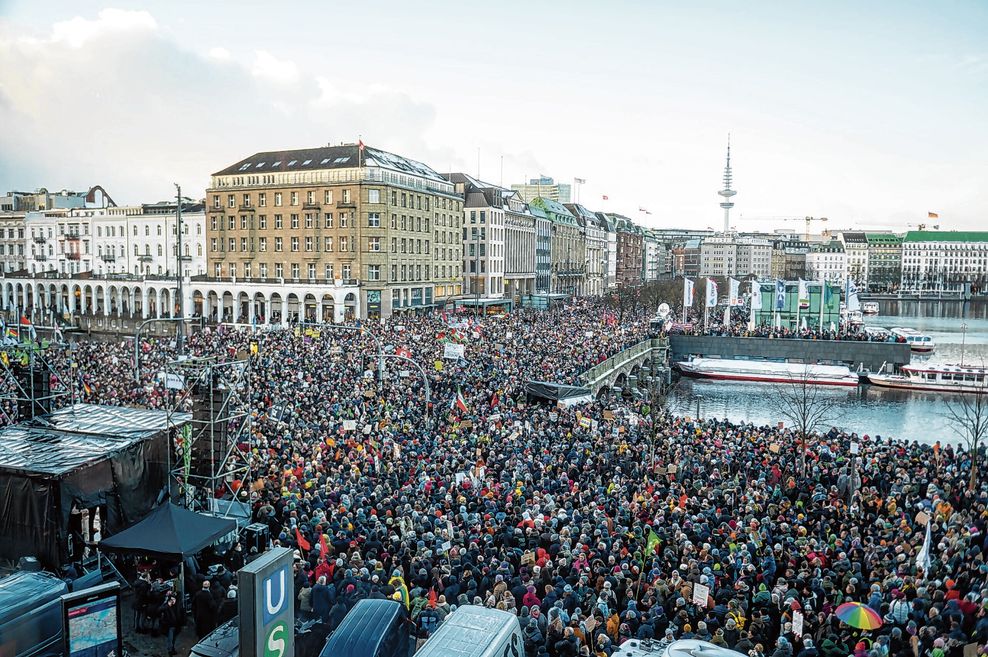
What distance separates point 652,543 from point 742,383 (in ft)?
178

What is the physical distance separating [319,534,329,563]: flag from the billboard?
13.4 feet

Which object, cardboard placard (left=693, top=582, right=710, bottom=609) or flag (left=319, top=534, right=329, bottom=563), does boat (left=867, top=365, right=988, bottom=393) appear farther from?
flag (left=319, top=534, right=329, bottom=563)

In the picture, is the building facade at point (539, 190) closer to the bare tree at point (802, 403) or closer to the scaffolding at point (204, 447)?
the bare tree at point (802, 403)

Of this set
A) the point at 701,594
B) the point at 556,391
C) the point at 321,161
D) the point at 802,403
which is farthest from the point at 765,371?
the point at 701,594

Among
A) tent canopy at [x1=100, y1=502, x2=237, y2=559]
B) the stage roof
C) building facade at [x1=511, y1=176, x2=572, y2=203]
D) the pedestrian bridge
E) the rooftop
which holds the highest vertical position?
building facade at [x1=511, y1=176, x2=572, y2=203]

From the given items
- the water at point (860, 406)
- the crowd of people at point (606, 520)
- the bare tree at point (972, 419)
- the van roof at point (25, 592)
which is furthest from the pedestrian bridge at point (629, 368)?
the van roof at point (25, 592)

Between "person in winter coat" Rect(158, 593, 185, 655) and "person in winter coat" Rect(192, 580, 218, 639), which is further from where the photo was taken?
"person in winter coat" Rect(158, 593, 185, 655)

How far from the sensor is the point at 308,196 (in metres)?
70.1

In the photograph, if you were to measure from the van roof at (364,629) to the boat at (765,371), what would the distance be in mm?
58629

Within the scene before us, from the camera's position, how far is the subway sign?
9.19 metres

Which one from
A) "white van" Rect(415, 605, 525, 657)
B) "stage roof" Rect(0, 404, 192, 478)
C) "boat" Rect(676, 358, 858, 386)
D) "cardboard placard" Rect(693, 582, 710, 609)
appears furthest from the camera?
"boat" Rect(676, 358, 858, 386)

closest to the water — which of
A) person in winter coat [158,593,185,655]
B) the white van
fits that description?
the white van

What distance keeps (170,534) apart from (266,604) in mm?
5808

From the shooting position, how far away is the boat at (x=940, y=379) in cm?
6219
